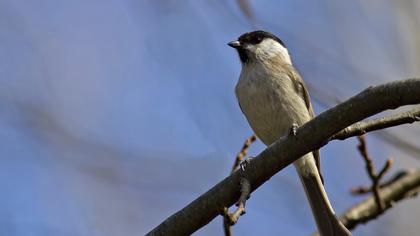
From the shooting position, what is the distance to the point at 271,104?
386 cm

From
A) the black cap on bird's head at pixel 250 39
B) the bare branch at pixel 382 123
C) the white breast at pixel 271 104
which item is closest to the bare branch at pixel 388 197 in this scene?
the white breast at pixel 271 104

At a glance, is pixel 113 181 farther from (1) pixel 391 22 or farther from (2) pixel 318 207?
(1) pixel 391 22

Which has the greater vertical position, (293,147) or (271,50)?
(271,50)

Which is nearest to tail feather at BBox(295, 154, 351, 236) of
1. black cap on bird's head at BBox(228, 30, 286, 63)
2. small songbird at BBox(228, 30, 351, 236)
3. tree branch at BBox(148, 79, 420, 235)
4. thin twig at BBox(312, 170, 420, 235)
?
small songbird at BBox(228, 30, 351, 236)

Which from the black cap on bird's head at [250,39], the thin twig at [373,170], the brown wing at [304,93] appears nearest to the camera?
the thin twig at [373,170]

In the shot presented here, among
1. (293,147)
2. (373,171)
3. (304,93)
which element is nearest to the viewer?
(293,147)

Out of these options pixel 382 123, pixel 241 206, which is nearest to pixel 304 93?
pixel 382 123

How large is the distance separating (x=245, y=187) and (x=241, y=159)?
54 centimetres

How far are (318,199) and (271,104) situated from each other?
0.64m

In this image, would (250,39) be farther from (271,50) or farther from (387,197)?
(387,197)

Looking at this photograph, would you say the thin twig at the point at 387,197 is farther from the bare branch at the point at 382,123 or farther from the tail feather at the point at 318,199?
the bare branch at the point at 382,123

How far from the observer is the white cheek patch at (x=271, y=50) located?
4430 millimetres

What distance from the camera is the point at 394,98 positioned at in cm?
240

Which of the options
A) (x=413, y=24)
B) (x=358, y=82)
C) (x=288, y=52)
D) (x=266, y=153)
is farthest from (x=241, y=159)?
(x=413, y=24)
